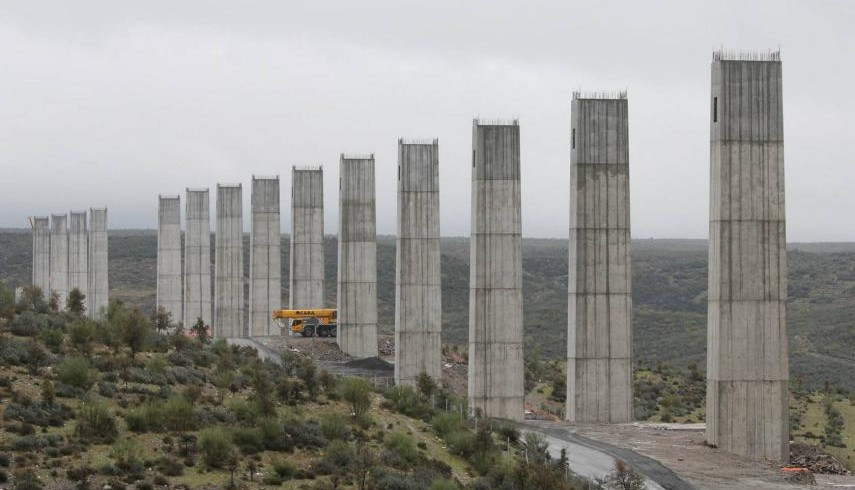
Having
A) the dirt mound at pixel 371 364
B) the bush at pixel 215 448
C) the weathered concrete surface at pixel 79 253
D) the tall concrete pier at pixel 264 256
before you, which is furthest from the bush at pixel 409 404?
the weathered concrete surface at pixel 79 253

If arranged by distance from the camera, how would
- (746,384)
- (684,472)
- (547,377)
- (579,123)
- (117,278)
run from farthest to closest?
1. (117,278)
2. (547,377)
3. (579,123)
4. (746,384)
5. (684,472)

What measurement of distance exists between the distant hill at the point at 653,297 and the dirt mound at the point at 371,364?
22541 mm

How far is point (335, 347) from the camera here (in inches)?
2539

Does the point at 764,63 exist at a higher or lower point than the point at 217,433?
higher

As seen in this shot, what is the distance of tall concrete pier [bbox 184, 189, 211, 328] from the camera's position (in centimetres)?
7538

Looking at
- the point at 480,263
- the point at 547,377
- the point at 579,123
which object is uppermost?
the point at 579,123

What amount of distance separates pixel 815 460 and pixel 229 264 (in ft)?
134

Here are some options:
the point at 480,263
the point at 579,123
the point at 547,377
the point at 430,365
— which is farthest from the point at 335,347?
the point at 579,123

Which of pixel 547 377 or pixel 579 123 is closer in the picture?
pixel 579 123

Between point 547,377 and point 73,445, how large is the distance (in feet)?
123

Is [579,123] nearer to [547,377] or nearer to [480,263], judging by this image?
[480,263]

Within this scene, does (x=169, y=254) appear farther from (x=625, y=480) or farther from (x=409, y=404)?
(x=625, y=480)

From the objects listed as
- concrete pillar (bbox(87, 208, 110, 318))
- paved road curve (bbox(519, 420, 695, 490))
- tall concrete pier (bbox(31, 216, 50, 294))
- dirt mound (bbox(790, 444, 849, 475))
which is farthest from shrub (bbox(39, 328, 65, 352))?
tall concrete pier (bbox(31, 216, 50, 294))

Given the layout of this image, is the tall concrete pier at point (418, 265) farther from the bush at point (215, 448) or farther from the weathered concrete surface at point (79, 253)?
the weathered concrete surface at point (79, 253)
